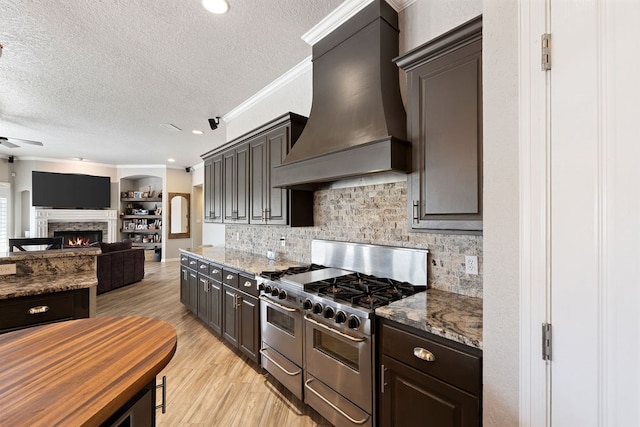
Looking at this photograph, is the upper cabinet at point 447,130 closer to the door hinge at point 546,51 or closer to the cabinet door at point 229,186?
the door hinge at point 546,51

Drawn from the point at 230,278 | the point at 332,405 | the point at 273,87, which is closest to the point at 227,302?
the point at 230,278

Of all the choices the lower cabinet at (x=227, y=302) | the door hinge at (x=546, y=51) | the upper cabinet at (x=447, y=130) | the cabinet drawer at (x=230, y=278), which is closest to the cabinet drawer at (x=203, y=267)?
the lower cabinet at (x=227, y=302)

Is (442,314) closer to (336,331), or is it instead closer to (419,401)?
(419,401)

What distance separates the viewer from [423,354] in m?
1.30

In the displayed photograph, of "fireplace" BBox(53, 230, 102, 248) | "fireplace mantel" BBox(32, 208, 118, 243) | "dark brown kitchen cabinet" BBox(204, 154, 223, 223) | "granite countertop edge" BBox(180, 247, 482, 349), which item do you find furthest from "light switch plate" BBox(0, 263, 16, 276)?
"fireplace mantel" BBox(32, 208, 118, 243)

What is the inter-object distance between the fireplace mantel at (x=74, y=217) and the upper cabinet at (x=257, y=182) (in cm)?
628

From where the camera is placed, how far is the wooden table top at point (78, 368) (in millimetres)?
686

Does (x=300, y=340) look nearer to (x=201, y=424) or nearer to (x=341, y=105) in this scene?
(x=201, y=424)

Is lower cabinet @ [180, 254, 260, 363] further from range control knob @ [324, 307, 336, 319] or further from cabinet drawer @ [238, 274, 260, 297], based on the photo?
range control knob @ [324, 307, 336, 319]

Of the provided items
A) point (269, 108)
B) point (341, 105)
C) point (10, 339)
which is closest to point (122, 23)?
point (269, 108)

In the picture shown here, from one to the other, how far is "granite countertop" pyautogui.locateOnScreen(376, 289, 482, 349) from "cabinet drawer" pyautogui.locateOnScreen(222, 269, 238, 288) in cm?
172

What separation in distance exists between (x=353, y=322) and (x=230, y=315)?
5.88ft

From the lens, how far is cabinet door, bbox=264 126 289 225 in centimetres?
276

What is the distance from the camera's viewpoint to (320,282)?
2092 millimetres
